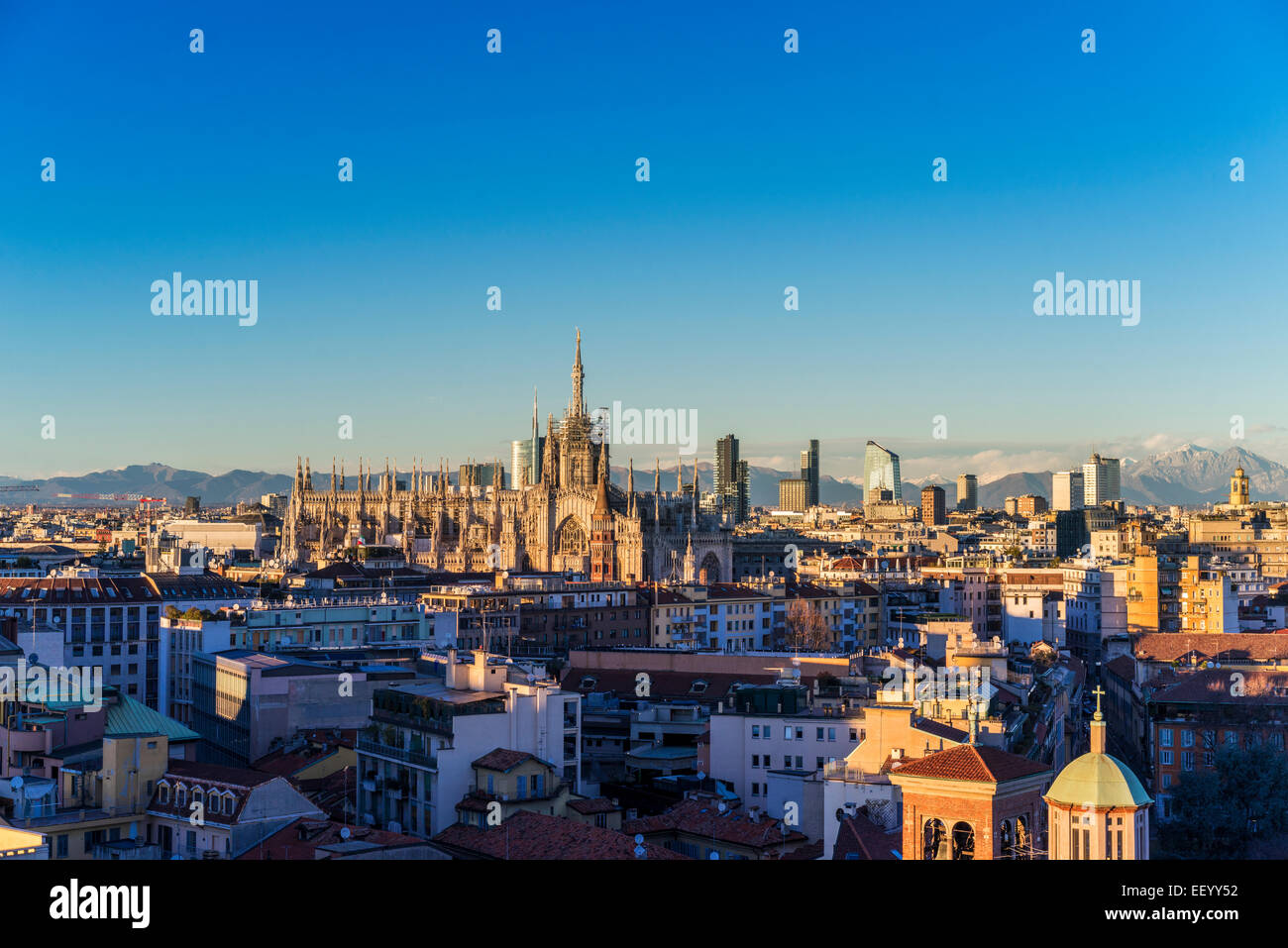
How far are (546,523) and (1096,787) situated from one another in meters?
69.0

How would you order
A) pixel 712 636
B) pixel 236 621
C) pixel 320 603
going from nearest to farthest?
pixel 236 621, pixel 320 603, pixel 712 636

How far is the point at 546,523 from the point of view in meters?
83.2

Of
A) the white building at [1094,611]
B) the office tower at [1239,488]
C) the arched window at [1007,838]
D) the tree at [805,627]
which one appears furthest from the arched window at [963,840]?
the office tower at [1239,488]

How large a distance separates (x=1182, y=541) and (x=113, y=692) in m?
85.6

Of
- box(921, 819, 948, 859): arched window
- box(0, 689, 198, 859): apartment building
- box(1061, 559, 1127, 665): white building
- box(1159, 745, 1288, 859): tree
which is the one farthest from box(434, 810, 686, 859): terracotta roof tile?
box(1061, 559, 1127, 665): white building

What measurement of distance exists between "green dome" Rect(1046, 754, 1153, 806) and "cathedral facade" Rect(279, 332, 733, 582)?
186ft

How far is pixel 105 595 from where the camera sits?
43.4 metres

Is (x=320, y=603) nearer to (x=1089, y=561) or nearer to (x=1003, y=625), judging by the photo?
(x=1003, y=625)

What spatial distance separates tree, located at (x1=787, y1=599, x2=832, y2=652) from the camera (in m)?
60.9

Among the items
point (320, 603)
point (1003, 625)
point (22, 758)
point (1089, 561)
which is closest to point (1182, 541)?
point (1089, 561)

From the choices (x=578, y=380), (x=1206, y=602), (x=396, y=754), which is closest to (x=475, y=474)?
(x=578, y=380)
